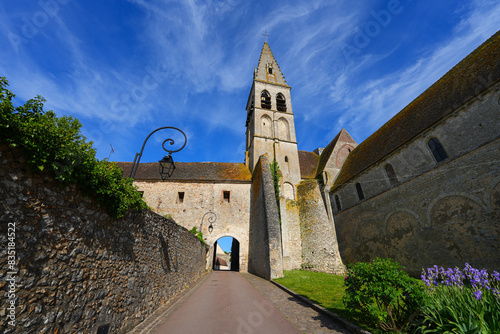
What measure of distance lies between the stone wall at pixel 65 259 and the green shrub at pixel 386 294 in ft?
16.4

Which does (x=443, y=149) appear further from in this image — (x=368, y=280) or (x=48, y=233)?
(x=48, y=233)

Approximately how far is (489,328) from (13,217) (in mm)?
6637

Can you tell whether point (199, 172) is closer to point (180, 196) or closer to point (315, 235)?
point (180, 196)

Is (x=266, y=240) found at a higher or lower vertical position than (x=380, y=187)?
lower

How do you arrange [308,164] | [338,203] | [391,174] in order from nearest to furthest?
[391,174], [338,203], [308,164]

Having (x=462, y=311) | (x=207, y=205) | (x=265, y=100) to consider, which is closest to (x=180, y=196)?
(x=207, y=205)

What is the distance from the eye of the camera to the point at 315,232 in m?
16.6

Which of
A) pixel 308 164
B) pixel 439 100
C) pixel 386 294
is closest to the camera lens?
pixel 386 294

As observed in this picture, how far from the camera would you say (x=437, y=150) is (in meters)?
11.1

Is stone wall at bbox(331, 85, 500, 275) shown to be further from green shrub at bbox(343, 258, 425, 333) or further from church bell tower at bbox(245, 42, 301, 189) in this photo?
green shrub at bbox(343, 258, 425, 333)

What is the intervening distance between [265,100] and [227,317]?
23.8 meters

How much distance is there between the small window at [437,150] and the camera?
1078 centimetres

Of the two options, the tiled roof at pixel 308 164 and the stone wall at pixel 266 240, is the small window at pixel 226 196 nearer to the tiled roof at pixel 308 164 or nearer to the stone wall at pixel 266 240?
the stone wall at pixel 266 240

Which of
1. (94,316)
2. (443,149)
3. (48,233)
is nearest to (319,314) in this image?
(94,316)
